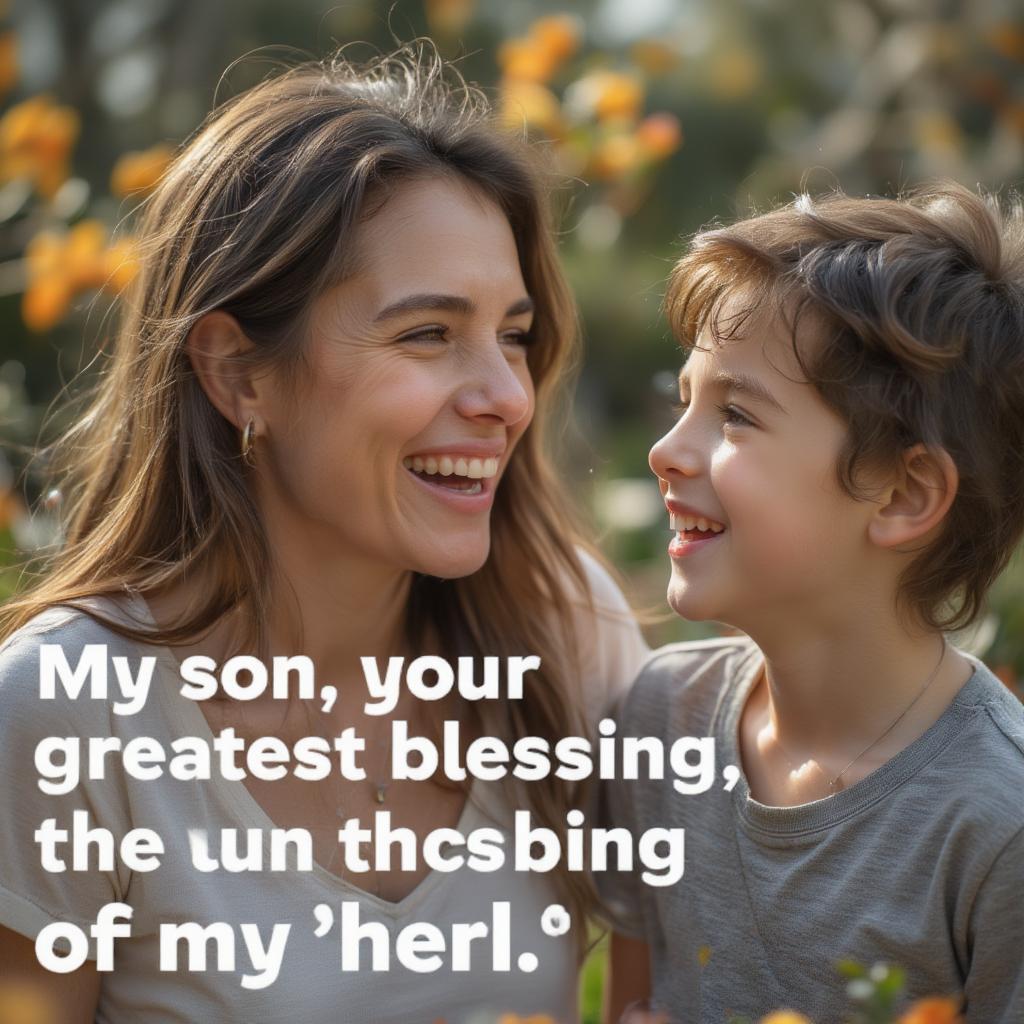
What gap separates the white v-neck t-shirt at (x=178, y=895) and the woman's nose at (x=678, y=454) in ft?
2.57

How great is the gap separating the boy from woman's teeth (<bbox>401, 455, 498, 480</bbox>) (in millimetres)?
329

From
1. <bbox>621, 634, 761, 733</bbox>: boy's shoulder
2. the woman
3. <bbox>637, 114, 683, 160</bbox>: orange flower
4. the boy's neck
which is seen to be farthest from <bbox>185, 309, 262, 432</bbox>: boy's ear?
<bbox>637, 114, 683, 160</bbox>: orange flower

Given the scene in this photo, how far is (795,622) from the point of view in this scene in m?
2.21

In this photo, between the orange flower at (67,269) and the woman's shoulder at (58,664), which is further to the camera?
the orange flower at (67,269)

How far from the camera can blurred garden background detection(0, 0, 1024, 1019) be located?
3645 millimetres

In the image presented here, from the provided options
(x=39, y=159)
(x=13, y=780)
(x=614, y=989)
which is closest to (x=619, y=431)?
(x=39, y=159)

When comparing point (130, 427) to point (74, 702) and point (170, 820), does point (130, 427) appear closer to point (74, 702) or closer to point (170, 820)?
point (74, 702)

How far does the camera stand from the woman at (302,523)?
2.23 meters

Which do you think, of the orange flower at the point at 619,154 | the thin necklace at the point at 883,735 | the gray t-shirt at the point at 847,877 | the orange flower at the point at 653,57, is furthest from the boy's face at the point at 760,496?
the orange flower at the point at 653,57

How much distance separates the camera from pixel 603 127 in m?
3.73

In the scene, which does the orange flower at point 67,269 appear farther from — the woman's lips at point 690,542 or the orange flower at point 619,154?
the woman's lips at point 690,542

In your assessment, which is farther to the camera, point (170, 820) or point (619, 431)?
point (619, 431)

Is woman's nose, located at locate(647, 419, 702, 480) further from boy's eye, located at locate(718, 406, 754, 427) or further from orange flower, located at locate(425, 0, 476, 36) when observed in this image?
orange flower, located at locate(425, 0, 476, 36)

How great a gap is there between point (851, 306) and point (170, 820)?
4.26 ft
